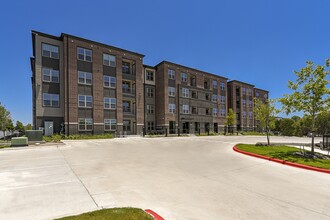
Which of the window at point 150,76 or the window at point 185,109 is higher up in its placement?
the window at point 150,76

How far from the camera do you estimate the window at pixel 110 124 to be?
107 ft

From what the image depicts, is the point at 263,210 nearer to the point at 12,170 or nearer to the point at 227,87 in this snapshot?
the point at 12,170

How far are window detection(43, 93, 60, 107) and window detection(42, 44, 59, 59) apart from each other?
5835 mm

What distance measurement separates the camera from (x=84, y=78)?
30781 millimetres

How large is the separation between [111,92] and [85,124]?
276 inches

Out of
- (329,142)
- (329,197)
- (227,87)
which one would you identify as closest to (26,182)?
(329,197)

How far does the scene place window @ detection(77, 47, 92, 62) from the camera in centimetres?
3054

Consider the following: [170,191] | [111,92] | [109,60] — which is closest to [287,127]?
[111,92]

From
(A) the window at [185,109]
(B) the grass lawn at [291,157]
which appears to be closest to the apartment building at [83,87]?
(A) the window at [185,109]

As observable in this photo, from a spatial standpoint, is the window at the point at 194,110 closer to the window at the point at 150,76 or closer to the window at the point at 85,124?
the window at the point at 150,76

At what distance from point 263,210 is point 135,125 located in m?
32.9

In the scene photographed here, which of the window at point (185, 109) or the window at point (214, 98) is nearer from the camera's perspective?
the window at point (185, 109)

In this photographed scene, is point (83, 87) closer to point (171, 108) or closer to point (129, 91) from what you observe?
point (129, 91)

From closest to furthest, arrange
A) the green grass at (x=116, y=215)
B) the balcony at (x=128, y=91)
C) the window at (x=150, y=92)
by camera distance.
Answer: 1. the green grass at (x=116, y=215)
2. the balcony at (x=128, y=91)
3. the window at (x=150, y=92)
